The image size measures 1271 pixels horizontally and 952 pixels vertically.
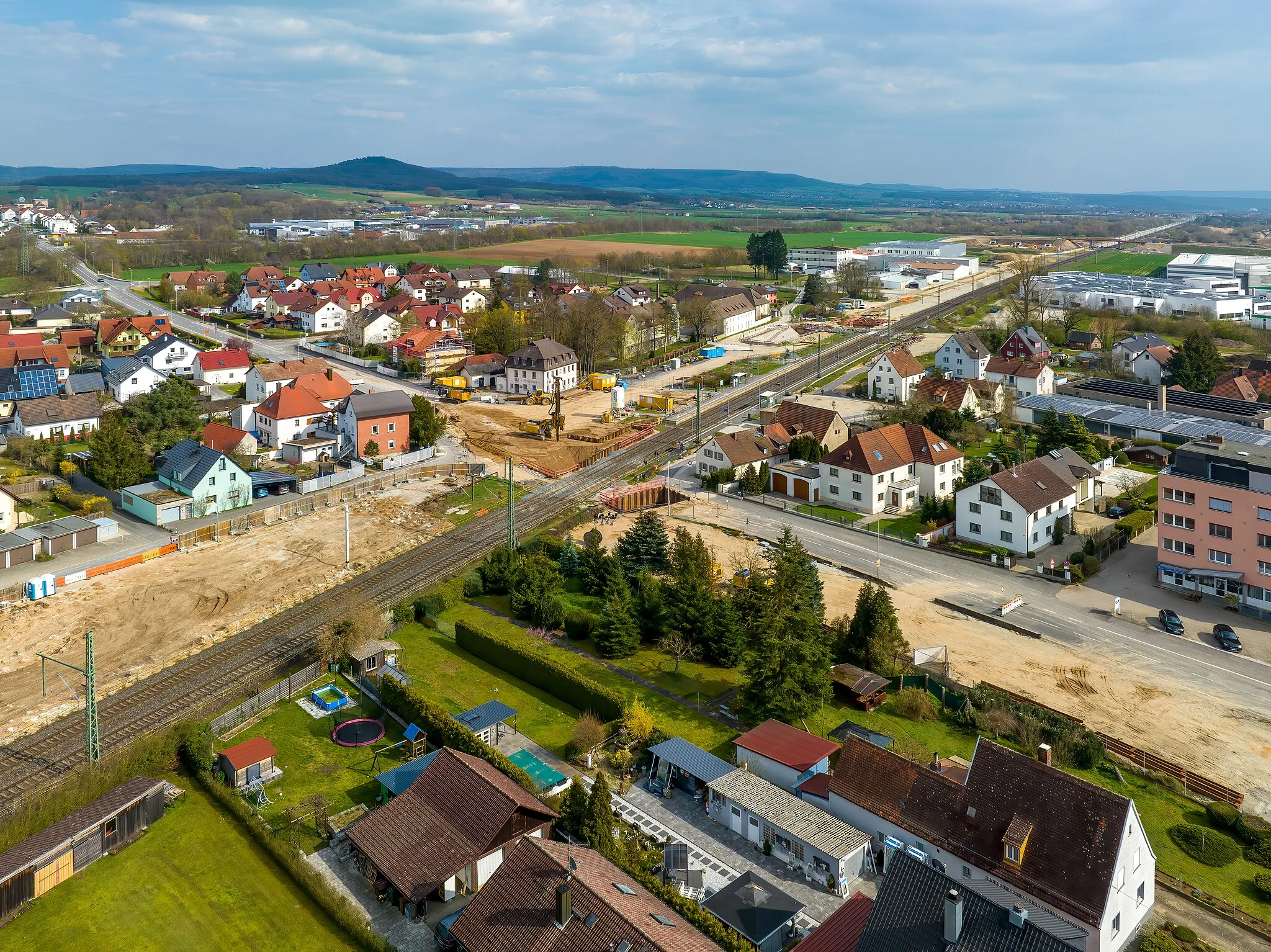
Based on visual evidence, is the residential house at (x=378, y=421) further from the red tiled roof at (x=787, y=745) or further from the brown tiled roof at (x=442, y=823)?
the red tiled roof at (x=787, y=745)

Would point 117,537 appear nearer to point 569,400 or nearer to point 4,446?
point 4,446

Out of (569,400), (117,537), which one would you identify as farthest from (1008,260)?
(117,537)

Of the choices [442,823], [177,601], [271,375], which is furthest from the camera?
[271,375]

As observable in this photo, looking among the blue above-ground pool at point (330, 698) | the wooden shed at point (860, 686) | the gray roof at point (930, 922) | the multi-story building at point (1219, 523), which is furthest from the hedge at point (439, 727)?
the multi-story building at point (1219, 523)

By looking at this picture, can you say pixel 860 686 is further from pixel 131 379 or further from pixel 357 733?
pixel 131 379

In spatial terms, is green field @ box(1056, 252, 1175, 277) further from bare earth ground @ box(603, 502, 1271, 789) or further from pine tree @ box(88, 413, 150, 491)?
pine tree @ box(88, 413, 150, 491)

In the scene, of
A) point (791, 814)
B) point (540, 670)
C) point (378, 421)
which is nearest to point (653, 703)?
point (540, 670)
